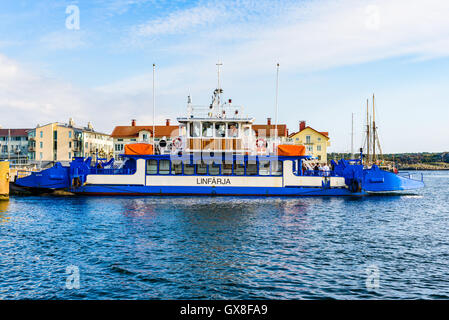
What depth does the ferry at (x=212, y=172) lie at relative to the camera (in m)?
34.4

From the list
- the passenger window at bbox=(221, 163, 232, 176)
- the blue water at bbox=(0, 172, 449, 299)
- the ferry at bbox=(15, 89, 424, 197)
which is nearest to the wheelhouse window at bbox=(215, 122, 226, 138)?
the ferry at bbox=(15, 89, 424, 197)

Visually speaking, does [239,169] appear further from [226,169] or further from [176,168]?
[176,168]

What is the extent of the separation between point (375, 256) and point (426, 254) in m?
2.37

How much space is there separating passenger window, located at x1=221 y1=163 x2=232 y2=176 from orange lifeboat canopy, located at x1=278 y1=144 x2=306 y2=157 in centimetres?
489

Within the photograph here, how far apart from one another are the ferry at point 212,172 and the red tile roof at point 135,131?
39.9 m

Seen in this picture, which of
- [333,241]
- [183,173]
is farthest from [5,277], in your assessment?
[183,173]

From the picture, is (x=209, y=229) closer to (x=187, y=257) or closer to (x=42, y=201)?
(x=187, y=257)

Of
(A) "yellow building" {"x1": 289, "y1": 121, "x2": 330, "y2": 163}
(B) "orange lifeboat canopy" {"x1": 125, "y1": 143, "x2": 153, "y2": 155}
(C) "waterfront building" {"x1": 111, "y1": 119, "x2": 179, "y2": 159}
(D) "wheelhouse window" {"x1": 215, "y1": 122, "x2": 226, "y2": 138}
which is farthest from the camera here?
(A) "yellow building" {"x1": 289, "y1": 121, "x2": 330, "y2": 163}

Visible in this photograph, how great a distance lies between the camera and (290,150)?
3434cm

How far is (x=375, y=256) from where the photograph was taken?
49.0 ft

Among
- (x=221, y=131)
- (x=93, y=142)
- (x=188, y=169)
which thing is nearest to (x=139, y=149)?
(x=188, y=169)

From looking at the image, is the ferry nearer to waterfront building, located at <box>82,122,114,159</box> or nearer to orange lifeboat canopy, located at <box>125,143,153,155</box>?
orange lifeboat canopy, located at <box>125,143,153,155</box>

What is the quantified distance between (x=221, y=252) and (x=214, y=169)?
20.0 metres

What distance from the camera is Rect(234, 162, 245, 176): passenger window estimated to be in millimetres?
34906
